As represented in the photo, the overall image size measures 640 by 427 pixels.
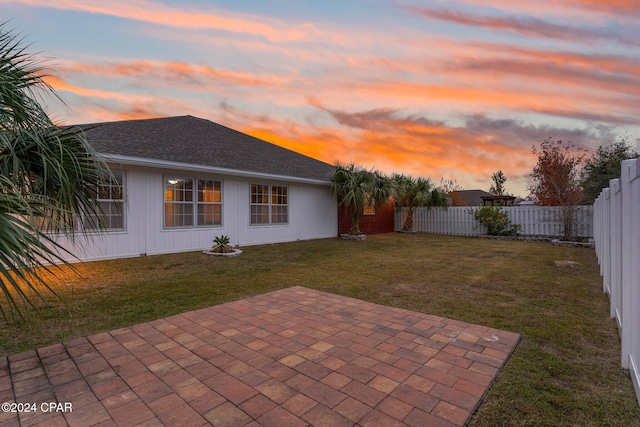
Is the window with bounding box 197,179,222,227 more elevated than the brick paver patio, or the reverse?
the window with bounding box 197,179,222,227

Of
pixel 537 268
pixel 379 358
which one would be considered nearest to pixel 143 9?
pixel 379 358

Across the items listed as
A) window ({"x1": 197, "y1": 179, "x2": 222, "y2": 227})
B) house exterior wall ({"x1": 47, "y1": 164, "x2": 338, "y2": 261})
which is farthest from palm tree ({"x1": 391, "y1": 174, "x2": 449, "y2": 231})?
window ({"x1": 197, "y1": 179, "x2": 222, "y2": 227})

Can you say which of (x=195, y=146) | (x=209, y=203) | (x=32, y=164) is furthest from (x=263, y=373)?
(x=195, y=146)

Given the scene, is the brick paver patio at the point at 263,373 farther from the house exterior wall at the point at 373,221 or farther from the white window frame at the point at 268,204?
the house exterior wall at the point at 373,221

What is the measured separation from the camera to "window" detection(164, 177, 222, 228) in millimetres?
8617

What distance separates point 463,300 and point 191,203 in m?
7.73

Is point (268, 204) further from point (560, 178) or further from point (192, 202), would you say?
point (560, 178)

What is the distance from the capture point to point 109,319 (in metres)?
3.60

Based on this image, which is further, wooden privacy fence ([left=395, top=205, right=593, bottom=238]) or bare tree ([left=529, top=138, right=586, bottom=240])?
wooden privacy fence ([left=395, top=205, right=593, bottom=238])

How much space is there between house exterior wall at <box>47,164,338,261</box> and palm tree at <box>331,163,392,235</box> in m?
0.72

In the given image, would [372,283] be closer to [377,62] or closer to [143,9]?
[377,62]

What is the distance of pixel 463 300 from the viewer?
174 inches

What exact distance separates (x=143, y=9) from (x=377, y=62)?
644 cm

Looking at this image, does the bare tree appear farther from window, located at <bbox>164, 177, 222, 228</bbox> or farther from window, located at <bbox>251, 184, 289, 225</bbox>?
window, located at <bbox>164, 177, 222, 228</bbox>
